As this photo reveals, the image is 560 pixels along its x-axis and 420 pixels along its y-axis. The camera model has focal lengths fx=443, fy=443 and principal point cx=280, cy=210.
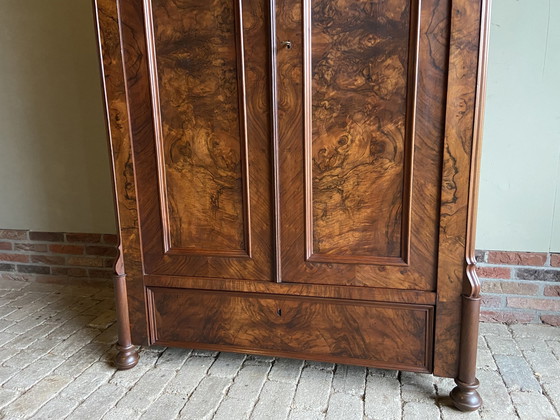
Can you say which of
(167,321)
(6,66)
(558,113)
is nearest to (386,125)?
(558,113)

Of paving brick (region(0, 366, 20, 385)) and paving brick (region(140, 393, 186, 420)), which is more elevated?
paving brick (region(0, 366, 20, 385))

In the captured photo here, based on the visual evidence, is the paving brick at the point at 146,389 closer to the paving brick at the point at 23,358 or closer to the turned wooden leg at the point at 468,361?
the paving brick at the point at 23,358

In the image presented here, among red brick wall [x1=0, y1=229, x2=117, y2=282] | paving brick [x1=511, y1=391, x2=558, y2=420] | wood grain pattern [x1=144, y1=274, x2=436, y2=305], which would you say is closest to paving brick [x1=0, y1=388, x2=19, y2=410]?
wood grain pattern [x1=144, y1=274, x2=436, y2=305]

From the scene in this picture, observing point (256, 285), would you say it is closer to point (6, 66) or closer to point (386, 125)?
point (386, 125)

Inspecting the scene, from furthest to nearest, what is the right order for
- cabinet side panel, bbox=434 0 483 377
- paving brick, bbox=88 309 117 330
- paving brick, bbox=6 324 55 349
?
paving brick, bbox=88 309 117 330 → paving brick, bbox=6 324 55 349 → cabinet side panel, bbox=434 0 483 377

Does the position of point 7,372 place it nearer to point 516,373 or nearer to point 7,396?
point 7,396

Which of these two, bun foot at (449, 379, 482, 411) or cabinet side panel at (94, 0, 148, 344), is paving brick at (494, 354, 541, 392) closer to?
bun foot at (449, 379, 482, 411)

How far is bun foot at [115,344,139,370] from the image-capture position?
201cm

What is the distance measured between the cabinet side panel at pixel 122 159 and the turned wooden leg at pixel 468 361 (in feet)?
4.39

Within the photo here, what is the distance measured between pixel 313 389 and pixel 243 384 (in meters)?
0.30

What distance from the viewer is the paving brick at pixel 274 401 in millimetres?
1684

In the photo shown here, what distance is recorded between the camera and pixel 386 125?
163 cm

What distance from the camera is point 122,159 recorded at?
6.14ft

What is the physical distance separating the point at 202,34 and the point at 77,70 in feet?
4.38
